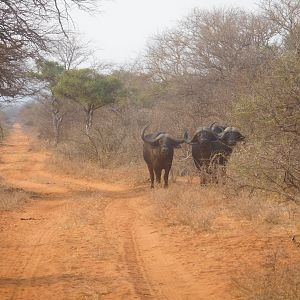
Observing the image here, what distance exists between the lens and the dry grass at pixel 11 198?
1118 centimetres

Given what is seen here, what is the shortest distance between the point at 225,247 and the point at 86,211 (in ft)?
13.2

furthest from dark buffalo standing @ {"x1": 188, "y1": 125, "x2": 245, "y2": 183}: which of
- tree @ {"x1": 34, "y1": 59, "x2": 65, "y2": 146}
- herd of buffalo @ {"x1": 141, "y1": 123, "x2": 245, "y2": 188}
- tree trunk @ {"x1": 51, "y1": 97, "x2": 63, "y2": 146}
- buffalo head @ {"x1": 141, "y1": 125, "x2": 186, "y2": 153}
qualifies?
tree trunk @ {"x1": 51, "y1": 97, "x2": 63, "y2": 146}

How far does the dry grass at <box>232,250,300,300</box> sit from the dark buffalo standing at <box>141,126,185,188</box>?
7782 mm

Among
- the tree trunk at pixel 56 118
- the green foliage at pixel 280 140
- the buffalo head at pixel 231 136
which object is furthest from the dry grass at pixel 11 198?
the tree trunk at pixel 56 118

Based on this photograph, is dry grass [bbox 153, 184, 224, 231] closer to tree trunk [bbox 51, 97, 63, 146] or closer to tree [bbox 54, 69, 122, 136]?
tree [bbox 54, 69, 122, 136]

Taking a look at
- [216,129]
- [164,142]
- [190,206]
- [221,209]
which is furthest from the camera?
[216,129]

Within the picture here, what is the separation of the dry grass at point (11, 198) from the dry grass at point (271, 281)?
6.87m

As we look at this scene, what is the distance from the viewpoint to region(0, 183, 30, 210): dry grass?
36.7 ft

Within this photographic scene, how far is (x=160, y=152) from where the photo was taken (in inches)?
556

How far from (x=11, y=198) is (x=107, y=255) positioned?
19.0 feet

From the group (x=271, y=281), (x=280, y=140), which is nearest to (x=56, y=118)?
(x=280, y=140)

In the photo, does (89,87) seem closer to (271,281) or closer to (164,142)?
(164,142)

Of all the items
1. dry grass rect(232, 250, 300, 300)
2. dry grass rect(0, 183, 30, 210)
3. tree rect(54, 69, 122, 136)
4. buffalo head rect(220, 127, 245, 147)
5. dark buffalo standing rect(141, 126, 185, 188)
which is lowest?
dry grass rect(0, 183, 30, 210)

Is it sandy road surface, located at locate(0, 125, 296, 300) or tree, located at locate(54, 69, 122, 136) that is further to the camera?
tree, located at locate(54, 69, 122, 136)
